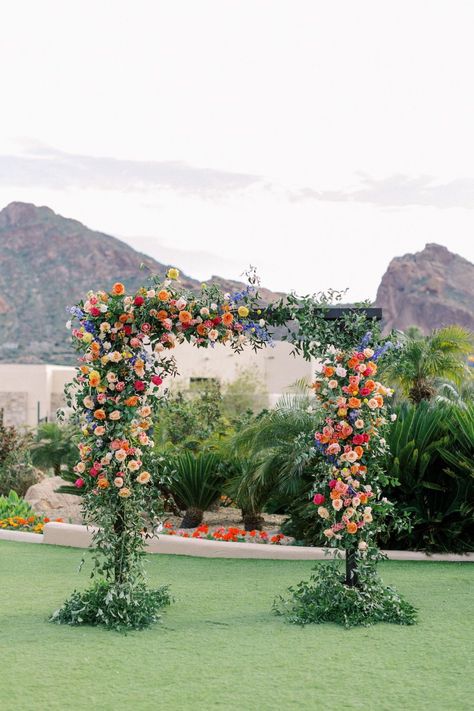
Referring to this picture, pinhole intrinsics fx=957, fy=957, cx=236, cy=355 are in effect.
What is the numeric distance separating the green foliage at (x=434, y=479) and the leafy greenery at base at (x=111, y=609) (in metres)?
3.91

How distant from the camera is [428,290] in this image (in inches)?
4107

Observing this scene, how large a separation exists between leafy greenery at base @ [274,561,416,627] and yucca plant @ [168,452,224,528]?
4995 millimetres

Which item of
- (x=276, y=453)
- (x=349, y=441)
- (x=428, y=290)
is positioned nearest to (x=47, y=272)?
(x=428, y=290)

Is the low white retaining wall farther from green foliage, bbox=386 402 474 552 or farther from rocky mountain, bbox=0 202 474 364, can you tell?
rocky mountain, bbox=0 202 474 364

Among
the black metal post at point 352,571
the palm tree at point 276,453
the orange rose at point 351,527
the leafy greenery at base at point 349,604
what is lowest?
the leafy greenery at base at point 349,604

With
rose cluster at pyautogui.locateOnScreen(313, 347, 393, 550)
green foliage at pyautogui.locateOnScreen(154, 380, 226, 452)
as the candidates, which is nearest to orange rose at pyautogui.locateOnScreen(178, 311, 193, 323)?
rose cluster at pyautogui.locateOnScreen(313, 347, 393, 550)

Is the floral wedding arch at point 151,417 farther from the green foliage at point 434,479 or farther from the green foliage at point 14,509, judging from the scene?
the green foliage at point 14,509

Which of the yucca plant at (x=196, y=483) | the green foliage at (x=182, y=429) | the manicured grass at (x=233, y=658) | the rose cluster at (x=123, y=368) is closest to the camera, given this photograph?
the manicured grass at (x=233, y=658)

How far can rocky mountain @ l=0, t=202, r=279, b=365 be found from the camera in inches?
2906

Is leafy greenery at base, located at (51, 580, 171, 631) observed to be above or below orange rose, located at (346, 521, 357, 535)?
below

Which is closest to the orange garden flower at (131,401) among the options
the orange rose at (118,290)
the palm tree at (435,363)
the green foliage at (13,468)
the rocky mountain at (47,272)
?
the orange rose at (118,290)

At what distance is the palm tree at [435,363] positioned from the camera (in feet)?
56.5

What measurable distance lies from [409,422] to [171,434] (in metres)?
6.83

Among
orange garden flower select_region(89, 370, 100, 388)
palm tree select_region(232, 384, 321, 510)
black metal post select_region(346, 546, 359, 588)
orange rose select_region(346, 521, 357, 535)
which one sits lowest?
black metal post select_region(346, 546, 359, 588)
